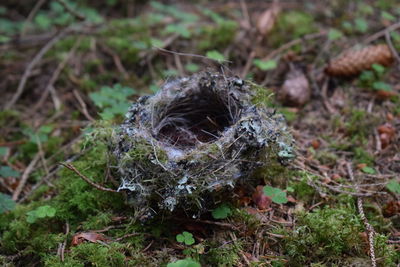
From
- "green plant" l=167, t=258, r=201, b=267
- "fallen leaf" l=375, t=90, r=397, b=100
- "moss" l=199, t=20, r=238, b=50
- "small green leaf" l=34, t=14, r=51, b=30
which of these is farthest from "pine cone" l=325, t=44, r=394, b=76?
"small green leaf" l=34, t=14, r=51, b=30

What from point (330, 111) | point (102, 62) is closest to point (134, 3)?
point (102, 62)

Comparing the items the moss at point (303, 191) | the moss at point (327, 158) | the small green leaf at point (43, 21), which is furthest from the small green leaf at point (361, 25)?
the small green leaf at point (43, 21)

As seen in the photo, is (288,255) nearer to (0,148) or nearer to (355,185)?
(355,185)

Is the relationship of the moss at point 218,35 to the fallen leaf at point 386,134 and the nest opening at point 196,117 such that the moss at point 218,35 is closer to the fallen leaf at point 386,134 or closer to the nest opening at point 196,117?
the nest opening at point 196,117

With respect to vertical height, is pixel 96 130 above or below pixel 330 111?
above

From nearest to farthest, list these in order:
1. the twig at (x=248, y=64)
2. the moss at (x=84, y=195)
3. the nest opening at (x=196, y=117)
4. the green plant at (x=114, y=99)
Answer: the moss at (x=84, y=195)
the nest opening at (x=196, y=117)
the green plant at (x=114, y=99)
the twig at (x=248, y=64)

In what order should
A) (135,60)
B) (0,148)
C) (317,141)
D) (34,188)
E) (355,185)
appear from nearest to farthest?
(355,185), (34,188), (317,141), (0,148), (135,60)

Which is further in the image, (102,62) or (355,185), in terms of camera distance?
(102,62)
